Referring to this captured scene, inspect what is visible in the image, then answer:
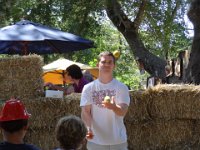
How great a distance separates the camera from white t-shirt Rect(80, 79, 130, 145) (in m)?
4.57

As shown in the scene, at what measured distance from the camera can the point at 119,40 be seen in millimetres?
42719

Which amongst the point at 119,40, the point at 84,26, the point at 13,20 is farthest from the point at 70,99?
the point at 119,40

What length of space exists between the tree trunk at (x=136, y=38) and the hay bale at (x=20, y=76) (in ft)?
18.6

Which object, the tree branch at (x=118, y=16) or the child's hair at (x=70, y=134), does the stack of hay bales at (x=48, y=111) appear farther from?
the tree branch at (x=118, y=16)

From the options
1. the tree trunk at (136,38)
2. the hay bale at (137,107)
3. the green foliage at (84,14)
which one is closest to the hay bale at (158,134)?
the hay bale at (137,107)

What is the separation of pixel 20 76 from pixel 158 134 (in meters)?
2.30

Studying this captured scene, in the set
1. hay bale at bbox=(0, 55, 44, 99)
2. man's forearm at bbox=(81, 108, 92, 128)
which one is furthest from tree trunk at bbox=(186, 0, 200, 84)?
man's forearm at bbox=(81, 108, 92, 128)

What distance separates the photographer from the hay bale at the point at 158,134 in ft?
23.4

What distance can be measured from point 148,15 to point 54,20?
3.89 m

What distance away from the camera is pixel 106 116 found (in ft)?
15.1

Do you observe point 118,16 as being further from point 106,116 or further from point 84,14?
point 106,116

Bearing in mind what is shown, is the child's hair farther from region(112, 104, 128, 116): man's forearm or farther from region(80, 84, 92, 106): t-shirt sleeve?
region(80, 84, 92, 106): t-shirt sleeve

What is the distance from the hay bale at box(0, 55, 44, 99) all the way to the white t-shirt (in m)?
2.49

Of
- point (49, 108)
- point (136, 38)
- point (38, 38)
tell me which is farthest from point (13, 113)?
point (136, 38)
